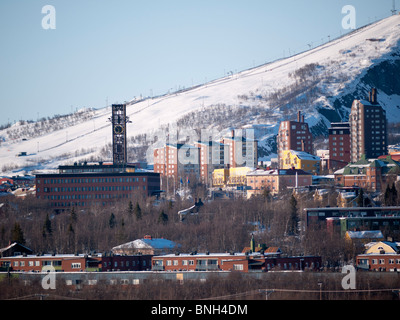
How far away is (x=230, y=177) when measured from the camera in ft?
454

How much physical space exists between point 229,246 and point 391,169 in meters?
35.1

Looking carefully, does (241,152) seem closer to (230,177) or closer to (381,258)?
(230,177)

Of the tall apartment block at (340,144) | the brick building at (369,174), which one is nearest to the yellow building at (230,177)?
the tall apartment block at (340,144)

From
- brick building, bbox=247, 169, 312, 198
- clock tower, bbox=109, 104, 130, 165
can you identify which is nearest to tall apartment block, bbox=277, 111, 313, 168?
clock tower, bbox=109, 104, 130, 165

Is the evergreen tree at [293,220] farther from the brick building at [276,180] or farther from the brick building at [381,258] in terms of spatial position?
the brick building at [276,180]

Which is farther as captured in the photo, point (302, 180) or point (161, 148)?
point (161, 148)

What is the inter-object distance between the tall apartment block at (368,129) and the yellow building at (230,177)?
707 inches

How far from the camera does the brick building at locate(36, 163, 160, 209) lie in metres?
122

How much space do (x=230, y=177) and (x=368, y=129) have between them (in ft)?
73.0

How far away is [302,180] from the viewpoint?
118812mm

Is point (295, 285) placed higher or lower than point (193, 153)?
lower
